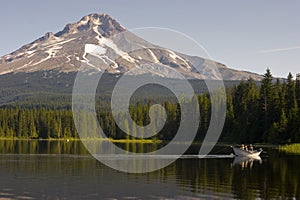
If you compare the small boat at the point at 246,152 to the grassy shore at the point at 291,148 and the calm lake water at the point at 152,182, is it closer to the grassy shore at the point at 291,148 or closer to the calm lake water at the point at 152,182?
the calm lake water at the point at 152,182

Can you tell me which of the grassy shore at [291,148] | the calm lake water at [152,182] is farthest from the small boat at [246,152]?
the grassy shore at [291,148]

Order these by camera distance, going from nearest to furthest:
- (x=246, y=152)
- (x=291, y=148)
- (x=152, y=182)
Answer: (x=152, y=182), (x=246, y=152), (x=291, y=148)

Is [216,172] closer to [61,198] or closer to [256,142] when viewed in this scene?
[61,198]

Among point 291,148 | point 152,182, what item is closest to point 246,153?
point 291,148

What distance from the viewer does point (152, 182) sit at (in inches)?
1905

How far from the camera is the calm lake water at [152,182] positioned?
40.5 m

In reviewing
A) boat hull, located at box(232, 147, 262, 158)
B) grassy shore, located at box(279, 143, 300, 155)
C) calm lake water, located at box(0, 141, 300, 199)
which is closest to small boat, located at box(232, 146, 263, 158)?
boat hull, located at box(232, 147, 262, 158)

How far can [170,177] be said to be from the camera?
52.3 m

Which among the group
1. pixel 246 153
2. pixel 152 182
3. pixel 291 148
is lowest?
pixel 152 182

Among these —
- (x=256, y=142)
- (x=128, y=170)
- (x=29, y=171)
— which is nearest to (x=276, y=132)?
(x=256, y=142)

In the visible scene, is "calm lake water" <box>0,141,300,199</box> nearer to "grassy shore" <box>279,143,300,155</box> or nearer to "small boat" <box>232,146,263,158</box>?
"small boat" <box>232,146,263,158</box>

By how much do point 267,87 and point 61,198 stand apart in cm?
9427

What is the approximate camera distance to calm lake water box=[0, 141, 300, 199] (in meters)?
40.5

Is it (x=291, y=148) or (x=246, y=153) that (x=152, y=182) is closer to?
(x=246, y=153)
